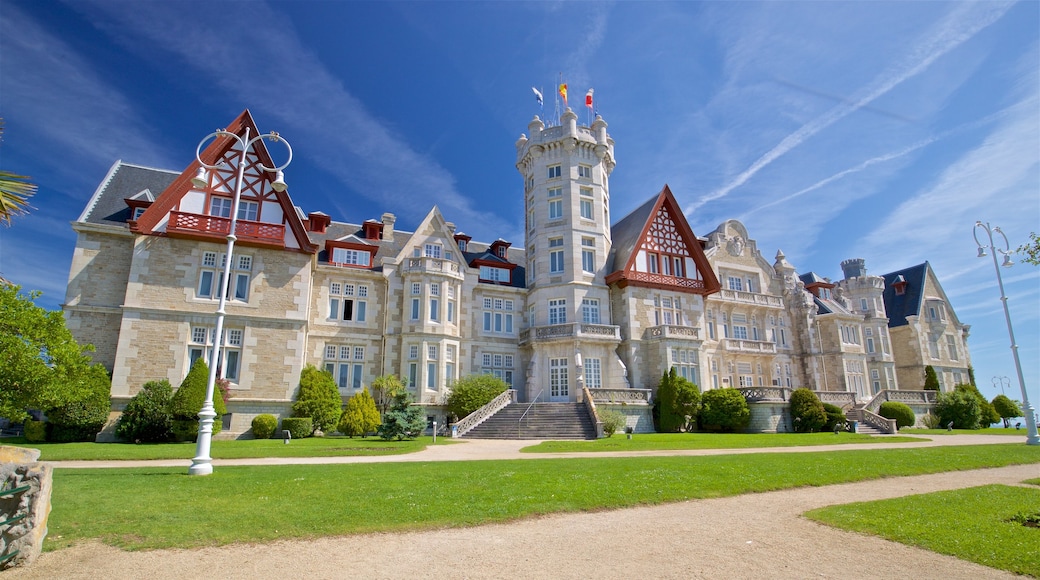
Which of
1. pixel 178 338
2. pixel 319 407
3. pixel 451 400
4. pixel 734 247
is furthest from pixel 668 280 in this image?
pixel 178 338

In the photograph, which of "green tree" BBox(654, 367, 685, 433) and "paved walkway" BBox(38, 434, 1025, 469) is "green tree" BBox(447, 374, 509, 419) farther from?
"green tree" BBox(654, 367, 685, 433)

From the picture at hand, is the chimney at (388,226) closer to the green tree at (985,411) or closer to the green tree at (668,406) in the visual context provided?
the green tree at (668,406)

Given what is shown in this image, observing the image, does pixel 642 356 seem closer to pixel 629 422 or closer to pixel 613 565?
pixel 629 422

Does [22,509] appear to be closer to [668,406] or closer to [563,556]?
[563,556]

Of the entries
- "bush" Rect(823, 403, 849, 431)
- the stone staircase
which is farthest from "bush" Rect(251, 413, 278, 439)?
"bush" Rect(823, 403, 849, 431)

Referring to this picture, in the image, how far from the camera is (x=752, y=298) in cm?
4441

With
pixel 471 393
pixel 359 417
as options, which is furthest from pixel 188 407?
pixel 471 393

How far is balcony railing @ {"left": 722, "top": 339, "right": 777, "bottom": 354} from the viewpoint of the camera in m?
41.9

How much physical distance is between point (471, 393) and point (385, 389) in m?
5.04

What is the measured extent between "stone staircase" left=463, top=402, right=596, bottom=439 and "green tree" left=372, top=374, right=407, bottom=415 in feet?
16.9

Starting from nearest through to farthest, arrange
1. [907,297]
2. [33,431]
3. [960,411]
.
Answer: [33,431] < [960,411] < [907,297]

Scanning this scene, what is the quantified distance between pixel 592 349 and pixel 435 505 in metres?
27.7

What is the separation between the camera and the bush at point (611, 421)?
28.4m

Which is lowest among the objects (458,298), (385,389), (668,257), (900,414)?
(900,414)
